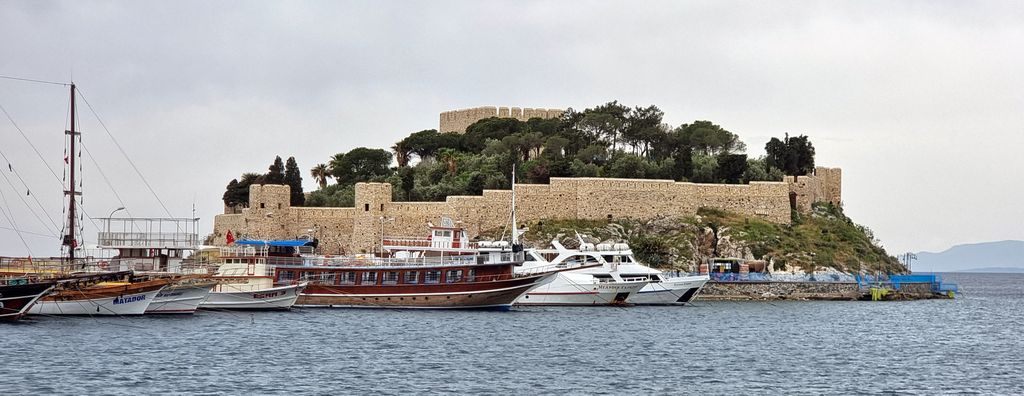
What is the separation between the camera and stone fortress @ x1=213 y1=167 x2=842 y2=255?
64500 millimetres

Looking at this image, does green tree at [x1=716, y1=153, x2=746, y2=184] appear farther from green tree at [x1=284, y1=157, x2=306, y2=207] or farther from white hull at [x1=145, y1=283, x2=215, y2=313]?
white hull at [x1=145, y1=283, x2=215, y2=313]

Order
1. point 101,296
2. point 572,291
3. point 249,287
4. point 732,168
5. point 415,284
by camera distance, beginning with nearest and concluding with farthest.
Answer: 1. point 101,296
2. point 249,287
3. point 415,284
4. point 572,291
5. point 732,168

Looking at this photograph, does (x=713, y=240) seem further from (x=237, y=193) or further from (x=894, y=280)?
(x=237, y=193)

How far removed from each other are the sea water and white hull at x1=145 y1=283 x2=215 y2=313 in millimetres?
627

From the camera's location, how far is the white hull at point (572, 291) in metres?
54.3

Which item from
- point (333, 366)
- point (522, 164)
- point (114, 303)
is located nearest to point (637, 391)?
point (333, 366)

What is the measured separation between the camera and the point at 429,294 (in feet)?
165

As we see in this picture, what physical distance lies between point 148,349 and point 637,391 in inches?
508

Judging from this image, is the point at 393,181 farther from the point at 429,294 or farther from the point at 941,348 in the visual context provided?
the point at 941,348

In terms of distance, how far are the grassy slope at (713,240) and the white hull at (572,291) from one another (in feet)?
20.3

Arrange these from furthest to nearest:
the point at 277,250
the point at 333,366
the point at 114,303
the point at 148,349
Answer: the point at 277,250
the point at 114,303
the point at 148,349
the point at 333,366

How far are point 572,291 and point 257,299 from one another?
12508 mm

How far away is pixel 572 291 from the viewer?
54.4 metres

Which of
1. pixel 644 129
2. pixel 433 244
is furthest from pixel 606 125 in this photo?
pixel 433 244
